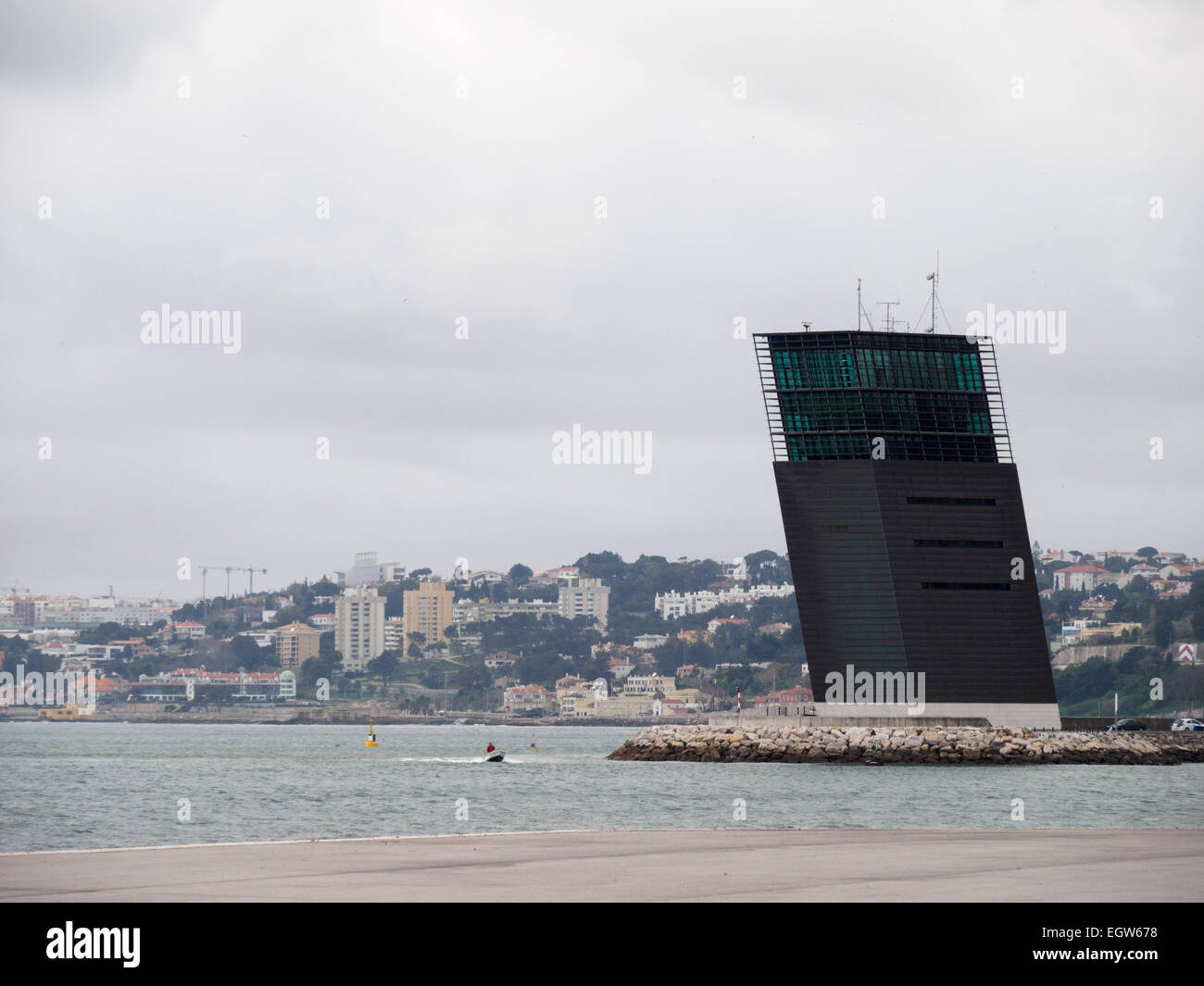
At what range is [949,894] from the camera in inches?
826

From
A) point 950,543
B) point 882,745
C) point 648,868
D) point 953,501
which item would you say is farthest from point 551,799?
point 953,501

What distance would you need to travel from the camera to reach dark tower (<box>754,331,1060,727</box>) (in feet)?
433

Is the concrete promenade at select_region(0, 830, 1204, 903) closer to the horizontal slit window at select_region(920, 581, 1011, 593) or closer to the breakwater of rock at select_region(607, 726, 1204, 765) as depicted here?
the breakwater of rock at select_region(607, 726, 1204, 765)

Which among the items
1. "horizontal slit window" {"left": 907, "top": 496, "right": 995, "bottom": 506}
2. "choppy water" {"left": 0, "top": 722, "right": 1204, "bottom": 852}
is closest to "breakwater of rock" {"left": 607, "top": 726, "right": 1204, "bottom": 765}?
"choppy water" {"left": 0, "top": 722, "right": 1204, "bottom": 852}

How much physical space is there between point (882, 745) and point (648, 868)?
101 metres

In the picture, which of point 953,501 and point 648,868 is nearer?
point 648,868

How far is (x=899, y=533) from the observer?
13188cm

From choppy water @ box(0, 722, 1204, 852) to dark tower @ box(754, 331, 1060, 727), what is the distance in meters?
Answer: 13.1

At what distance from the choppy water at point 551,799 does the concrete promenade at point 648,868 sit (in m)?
15.2

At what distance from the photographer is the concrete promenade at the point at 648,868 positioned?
20859mm

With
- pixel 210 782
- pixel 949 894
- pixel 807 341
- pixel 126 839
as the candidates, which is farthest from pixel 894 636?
pixel 949 894

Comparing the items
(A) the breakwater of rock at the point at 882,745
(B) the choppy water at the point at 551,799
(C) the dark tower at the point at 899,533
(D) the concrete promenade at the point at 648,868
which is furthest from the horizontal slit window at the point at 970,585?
(D) the concrete promenade at the point at 648,868

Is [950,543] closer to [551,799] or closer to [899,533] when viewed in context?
[899,533]
